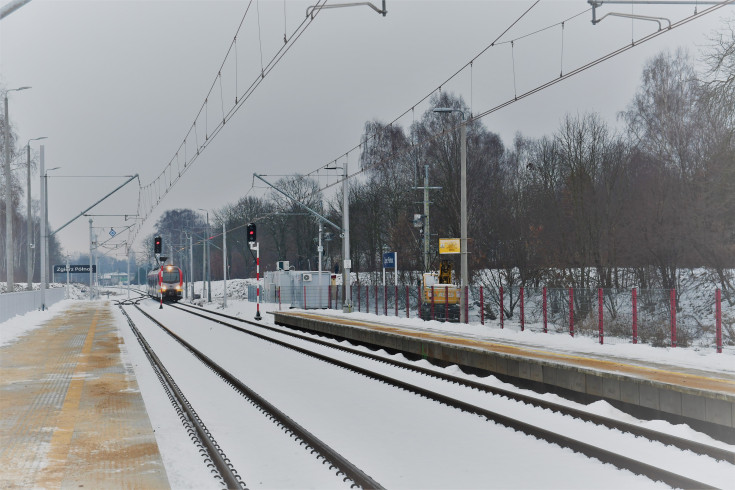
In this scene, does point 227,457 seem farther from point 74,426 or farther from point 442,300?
point 442,300

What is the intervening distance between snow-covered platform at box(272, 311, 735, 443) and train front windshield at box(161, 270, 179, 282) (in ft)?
164

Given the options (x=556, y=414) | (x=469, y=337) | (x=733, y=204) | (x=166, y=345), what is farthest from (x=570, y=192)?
(x=556, y=414)

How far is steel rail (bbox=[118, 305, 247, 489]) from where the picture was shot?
730cm

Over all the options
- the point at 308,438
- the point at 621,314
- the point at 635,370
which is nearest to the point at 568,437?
the point at 308,438

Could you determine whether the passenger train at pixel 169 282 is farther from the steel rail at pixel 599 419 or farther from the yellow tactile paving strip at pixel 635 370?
the yellow tactile paving strip at pixel 635 370

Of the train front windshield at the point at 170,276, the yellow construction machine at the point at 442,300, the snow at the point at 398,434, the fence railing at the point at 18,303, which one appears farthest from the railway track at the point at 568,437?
the train front windshield at the point at 170,276

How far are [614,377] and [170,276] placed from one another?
5836cm

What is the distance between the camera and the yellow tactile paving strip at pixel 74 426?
23.6 ft

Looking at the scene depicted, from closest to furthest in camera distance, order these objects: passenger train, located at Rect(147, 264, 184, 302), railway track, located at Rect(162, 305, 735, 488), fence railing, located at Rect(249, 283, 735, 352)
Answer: railway track, located at Rect(162, 305, 735, 488) < fence railing, located at Rect(249, 283, 735, 352) < passenger train, located at Rect(147, 264, 184, 302)

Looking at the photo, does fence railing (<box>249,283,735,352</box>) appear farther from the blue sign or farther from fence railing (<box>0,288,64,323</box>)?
fence railing (<box>0,288,64,323</box>)

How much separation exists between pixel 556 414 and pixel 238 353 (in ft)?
37.1

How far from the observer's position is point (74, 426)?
952cm

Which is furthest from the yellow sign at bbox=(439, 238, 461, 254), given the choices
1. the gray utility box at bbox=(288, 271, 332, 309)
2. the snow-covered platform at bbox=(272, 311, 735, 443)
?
the gray utility box at bbox=(288, 271, 332, 309)

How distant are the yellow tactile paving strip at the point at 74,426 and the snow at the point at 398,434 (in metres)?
0.34
